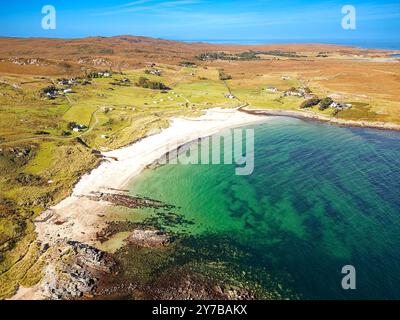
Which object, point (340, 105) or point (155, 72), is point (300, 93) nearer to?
point (340, 105)

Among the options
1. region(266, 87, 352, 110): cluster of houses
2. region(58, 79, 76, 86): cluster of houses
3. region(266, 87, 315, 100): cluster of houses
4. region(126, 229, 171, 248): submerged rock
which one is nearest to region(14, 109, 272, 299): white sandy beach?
region(126, 229, 171, 248): submerged rock

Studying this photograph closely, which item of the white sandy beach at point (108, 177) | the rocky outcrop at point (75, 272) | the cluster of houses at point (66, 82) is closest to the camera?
the rocky outcrop at point (75, 272)

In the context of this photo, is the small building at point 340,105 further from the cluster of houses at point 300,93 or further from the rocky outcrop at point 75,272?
the rocky outcrop at point 75,272

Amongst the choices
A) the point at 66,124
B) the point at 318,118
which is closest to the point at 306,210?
the point at 318,118

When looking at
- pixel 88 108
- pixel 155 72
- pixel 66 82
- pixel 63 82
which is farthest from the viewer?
pixel 155 72

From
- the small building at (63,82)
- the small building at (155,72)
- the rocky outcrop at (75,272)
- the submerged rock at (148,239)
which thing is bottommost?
the rocky outcrop at (75,272)

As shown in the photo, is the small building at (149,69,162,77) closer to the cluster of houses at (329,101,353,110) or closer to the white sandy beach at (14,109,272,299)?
the white sandy beach at (14,109,272,299)

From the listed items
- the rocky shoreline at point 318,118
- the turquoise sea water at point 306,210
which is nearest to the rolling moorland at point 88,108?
the rocky shoreline at point 318,118
